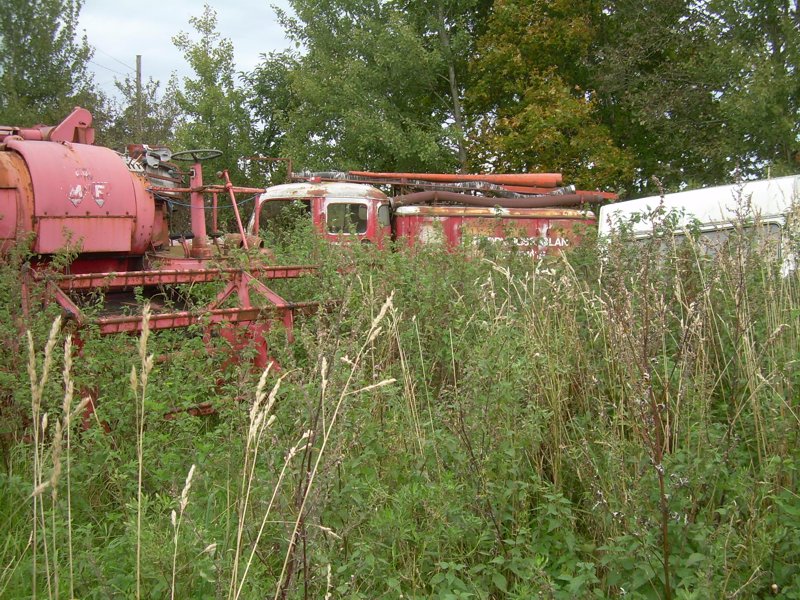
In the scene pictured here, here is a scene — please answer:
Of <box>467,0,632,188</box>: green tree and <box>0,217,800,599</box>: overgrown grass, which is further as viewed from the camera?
<box>467,0,632,188</box>: green tree

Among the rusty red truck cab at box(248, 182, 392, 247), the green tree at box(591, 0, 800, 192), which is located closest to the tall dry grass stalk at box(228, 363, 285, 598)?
the rusty red truck cab at box(248, 182, 392, 247)

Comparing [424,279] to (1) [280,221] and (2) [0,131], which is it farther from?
(1) [280,221]

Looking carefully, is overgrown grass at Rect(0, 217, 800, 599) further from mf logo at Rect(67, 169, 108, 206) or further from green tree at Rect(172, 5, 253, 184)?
green tree at Rect(172, 5, 253, 184)

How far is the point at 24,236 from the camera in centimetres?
493

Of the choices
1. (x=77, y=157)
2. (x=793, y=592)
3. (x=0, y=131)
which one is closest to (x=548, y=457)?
(x=793, y=592)

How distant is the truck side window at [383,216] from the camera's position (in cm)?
1373

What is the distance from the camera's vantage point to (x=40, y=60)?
75.7ft

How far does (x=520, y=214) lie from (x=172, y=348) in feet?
31.9

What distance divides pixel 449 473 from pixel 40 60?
24.8m

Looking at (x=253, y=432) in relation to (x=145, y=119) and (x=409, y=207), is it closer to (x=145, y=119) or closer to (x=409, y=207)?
(x=409, y=207)

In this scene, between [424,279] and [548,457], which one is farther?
[424,279]

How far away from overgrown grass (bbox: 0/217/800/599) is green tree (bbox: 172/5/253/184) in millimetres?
18160

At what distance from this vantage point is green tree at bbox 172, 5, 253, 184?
2142 cm

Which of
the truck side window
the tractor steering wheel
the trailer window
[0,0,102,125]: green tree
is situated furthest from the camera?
[0,0,102,125]: green tree
